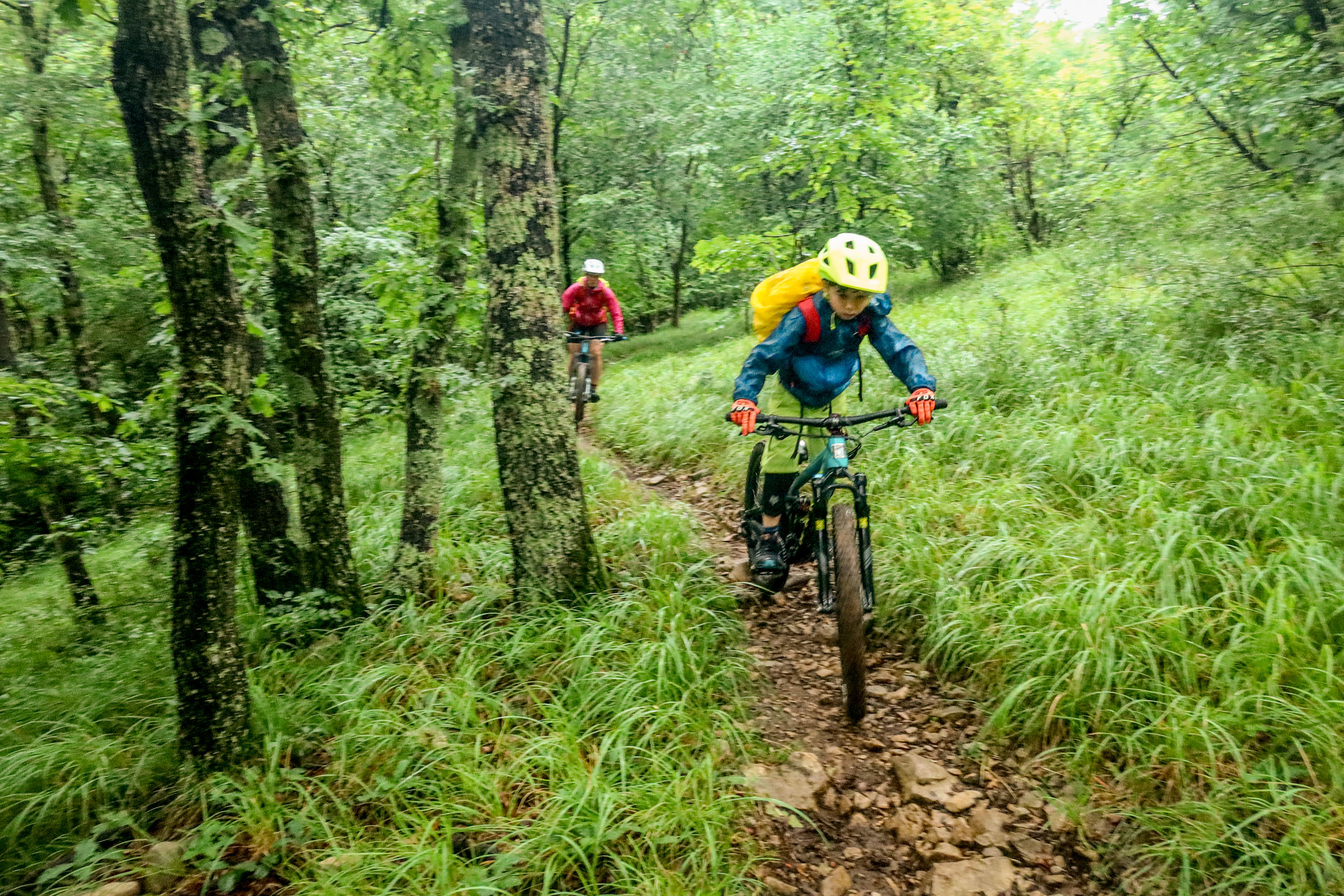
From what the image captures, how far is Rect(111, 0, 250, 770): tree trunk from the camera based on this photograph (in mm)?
2576

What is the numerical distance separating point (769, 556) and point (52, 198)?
9387 mm

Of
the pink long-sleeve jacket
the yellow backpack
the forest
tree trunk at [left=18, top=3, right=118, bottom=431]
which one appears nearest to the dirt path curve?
the forest

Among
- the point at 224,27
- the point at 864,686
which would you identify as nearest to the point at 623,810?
the point at 864,686

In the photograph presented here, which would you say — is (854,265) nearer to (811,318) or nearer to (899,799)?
(811,318)

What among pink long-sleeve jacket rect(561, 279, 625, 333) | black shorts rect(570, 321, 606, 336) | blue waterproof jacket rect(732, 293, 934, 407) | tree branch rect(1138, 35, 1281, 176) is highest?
tree branch rect(1138, 35, 1281, 176)

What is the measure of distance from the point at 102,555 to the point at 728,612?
6706 mm

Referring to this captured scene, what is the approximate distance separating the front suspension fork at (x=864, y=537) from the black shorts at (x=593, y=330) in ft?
20.1

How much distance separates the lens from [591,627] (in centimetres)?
389

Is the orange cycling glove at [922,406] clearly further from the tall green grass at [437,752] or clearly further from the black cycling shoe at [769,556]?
the tall green grass at [437,752]

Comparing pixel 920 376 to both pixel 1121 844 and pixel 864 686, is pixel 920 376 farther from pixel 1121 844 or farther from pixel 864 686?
pixel 1121 844

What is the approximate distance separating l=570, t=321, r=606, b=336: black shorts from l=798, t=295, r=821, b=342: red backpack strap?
5603 mm

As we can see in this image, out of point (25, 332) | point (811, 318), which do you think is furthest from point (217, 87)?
point (25, 332)

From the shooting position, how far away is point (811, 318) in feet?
14.0

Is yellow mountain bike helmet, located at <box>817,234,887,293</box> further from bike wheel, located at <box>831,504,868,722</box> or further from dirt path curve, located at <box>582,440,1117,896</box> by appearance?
dirt path curve, located at <box>582,440,1117,896</box>
